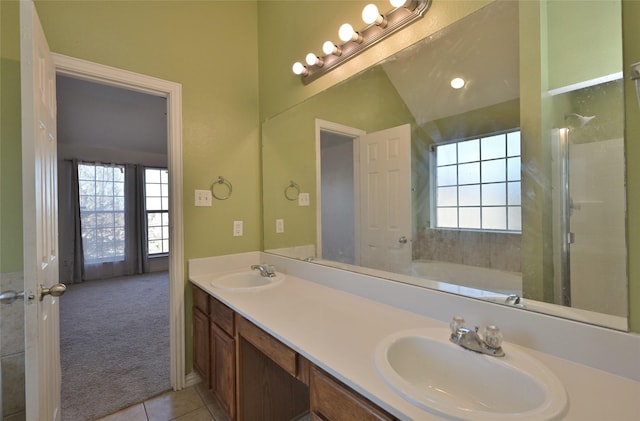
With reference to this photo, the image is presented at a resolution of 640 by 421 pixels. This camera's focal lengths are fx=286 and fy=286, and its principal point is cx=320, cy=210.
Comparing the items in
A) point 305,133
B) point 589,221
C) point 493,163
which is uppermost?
point 305,133

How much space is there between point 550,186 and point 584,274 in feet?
0.95

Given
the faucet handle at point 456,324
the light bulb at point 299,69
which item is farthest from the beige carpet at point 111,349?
the light bulb at point 299,69

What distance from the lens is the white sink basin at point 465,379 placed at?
24.0 inches

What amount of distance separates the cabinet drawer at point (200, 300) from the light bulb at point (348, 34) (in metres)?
1.63

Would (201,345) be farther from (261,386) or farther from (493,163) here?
(493,163)

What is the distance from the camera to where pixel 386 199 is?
1.57 meters

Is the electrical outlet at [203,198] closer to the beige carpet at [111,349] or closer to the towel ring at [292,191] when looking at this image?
the towel ring at [292,191]

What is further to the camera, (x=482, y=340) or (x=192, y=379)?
(x=192, y=379)

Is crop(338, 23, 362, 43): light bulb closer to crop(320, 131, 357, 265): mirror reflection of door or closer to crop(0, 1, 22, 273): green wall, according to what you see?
crop(320, 131, 357, 265): mirror reflection of door

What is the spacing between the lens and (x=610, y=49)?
2.68ft

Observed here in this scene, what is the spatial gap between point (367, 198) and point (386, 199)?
13 centimetres

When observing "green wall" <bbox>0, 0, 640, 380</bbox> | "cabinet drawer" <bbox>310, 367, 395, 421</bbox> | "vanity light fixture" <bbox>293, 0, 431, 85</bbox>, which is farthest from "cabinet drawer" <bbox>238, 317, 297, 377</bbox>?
"vanity light fixture" <bbox>293, 0, 431, 85</bbox>

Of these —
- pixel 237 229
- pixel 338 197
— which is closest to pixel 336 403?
pixel 338 197

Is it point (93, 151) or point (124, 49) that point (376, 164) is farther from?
point (93, 151)
